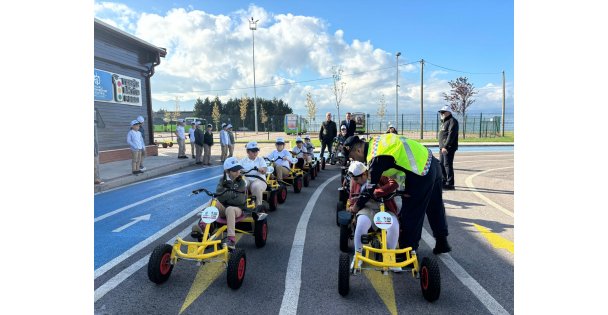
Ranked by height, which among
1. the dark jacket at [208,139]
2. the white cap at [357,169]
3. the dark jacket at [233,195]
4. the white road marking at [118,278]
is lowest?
the white road marking at [118,278]

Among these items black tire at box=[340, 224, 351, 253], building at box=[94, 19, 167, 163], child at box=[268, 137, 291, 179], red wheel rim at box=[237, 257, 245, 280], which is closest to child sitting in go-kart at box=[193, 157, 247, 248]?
red wheel rim at box=[237, 257, 245, 280]

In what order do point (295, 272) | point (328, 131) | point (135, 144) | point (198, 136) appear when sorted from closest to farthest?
point (295, 272) < point (135, 144) < point (328, 131) < point (198, 136)

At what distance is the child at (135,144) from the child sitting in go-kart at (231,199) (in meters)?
8.05

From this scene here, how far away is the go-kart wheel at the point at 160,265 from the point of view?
384 centimetres

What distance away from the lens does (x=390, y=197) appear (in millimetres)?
4137

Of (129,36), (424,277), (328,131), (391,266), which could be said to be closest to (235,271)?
(391,266)

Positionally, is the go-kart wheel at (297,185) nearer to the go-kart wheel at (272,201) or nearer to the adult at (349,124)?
the go-kart wheel at (272,201)

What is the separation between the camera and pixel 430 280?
3459 mm

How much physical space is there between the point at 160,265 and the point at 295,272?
5.01 ft

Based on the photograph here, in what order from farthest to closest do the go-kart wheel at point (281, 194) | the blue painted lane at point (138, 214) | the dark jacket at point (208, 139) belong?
the dark jacket at point (208, 139), the go-kart wheel at point (281, 194), the blue painted lane at point (138, 214)

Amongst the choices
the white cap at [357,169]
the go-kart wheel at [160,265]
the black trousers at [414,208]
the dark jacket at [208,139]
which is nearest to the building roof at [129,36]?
the dark jacket at [208,139]

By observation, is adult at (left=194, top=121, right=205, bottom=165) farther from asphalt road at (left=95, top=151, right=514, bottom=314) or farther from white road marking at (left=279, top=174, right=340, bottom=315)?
white road marking at (left=279, top=174, right=340, bottom=315)

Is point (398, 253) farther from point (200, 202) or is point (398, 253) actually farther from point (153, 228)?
point (200, 202)

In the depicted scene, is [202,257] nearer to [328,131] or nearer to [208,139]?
[328,131]
